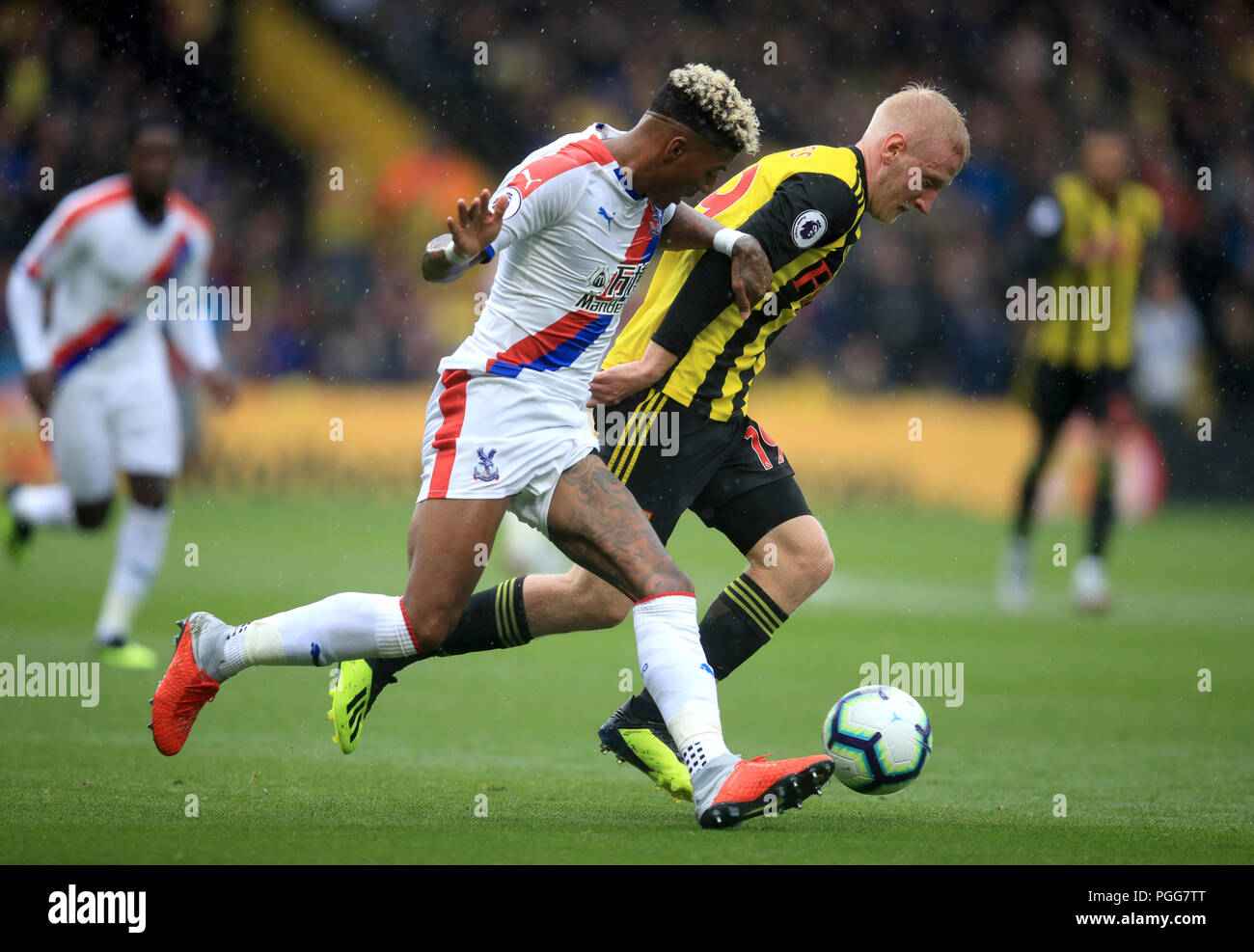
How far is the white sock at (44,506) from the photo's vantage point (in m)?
8.34

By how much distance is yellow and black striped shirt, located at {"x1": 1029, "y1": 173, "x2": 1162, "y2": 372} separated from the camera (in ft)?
34.7

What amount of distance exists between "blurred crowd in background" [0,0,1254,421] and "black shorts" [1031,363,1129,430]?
258 inches

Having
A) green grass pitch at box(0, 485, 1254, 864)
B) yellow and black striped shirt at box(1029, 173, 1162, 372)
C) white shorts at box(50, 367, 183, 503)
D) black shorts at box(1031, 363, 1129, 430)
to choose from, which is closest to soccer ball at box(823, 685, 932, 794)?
green grass pitch at box(0, 485, 1254, 864)

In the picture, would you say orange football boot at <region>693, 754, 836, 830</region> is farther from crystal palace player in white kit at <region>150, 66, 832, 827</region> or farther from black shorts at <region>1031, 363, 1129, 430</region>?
black shorts at <region>1031, 363, 1129, 430</region>

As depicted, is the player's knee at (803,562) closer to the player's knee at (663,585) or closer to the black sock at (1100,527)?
the player's knee at (663,585)

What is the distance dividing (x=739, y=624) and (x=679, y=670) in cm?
85

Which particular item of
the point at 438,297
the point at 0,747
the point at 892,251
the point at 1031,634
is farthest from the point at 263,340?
the point at 0,747

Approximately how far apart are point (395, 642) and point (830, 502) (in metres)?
12.0

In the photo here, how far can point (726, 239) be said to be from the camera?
453 cm

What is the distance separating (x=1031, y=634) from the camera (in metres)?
9.08

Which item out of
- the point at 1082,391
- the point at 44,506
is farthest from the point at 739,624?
the point at 1082,391

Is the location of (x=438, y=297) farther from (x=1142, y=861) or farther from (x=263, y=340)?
(x=1142, y=861)

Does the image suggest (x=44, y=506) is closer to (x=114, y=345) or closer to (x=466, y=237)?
(x=114, y=345)

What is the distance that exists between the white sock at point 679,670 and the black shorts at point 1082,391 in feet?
22.5
